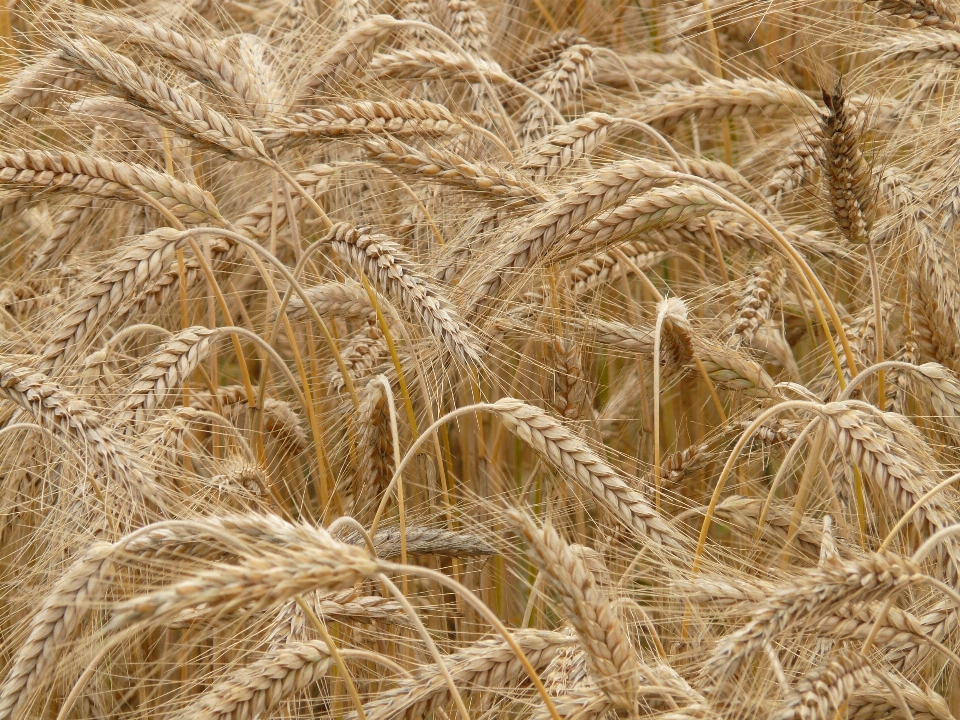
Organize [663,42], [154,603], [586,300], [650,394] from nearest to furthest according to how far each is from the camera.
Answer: [154,603]
[650,394]
[586,300]
[663,42]

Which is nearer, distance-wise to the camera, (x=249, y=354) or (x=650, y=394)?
(x=650, y=394)

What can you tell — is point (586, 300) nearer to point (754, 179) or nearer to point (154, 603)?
point (754, 179)

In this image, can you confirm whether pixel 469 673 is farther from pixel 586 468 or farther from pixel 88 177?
pixel 88 177

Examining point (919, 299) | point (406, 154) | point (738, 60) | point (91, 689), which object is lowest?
point (91, 689)

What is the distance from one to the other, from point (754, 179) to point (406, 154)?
1413mm

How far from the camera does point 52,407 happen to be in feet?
5.98

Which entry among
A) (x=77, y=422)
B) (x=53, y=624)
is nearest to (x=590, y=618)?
(x=53, y=624)

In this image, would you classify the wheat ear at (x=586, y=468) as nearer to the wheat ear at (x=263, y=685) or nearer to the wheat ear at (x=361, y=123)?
the wheat ear at (x=263, y=685)

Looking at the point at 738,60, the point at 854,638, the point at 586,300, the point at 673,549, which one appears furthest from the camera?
the point at 738,60

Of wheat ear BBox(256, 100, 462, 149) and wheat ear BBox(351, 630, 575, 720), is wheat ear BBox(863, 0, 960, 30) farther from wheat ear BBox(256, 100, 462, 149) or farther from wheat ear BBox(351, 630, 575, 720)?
wheat ear BBox(351, 630, 575, 720)

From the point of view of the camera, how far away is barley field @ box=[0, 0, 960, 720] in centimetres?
151

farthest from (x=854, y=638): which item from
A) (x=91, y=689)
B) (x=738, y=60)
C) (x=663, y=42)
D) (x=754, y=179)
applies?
(x=663, y=42)

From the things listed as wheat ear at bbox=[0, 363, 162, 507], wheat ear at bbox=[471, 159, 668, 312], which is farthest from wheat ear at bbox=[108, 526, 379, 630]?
wheat ear at bbox=[471, 159, 668, 312]

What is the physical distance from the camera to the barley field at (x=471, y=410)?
1507 millimetres
